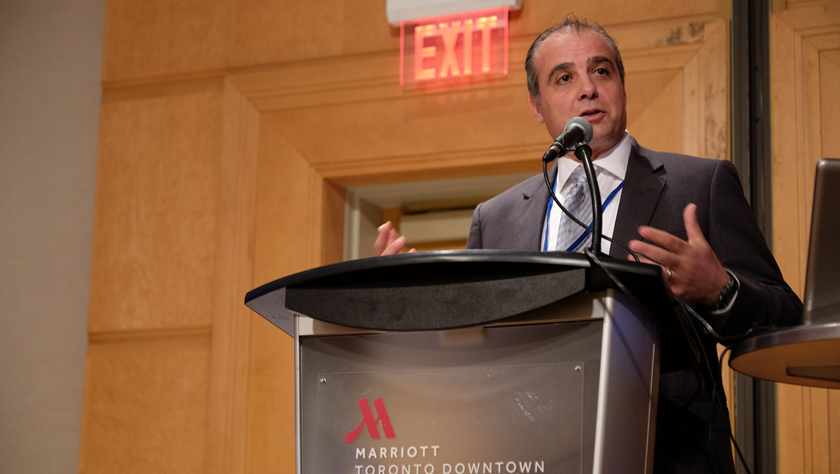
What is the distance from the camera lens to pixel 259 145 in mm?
3430

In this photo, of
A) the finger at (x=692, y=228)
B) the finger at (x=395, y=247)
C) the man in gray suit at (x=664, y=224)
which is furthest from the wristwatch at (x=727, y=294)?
the finger at (x=395, y=247)

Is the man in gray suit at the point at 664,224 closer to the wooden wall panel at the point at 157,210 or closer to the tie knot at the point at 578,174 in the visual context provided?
the tie knot at the point at 578,174

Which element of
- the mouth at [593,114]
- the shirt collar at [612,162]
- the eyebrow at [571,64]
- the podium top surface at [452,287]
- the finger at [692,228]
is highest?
the eyebrow at [571,64]

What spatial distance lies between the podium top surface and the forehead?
3.34 feet

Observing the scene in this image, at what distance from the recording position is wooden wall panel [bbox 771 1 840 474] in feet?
8.68

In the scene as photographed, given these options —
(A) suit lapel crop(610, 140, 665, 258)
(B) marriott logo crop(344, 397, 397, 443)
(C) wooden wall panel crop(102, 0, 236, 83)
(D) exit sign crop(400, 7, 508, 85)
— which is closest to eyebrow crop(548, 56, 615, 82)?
(A) suit lapel crop(610, 140, 665, 258)

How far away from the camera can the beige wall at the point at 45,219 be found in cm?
353

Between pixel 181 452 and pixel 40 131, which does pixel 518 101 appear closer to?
pixel 181 452

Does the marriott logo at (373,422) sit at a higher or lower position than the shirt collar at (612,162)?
lower

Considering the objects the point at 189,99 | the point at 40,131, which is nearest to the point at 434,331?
the point at 189,99

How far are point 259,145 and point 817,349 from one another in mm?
2679

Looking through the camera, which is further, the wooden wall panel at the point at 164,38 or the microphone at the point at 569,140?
the wooden wall panel at the point at 164,38

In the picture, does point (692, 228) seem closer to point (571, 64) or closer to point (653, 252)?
point (653, 252)

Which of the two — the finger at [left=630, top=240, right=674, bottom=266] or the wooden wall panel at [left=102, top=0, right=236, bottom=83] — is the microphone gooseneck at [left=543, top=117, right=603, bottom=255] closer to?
the finger at [left=630, top=240, right=674, bottom=266]
